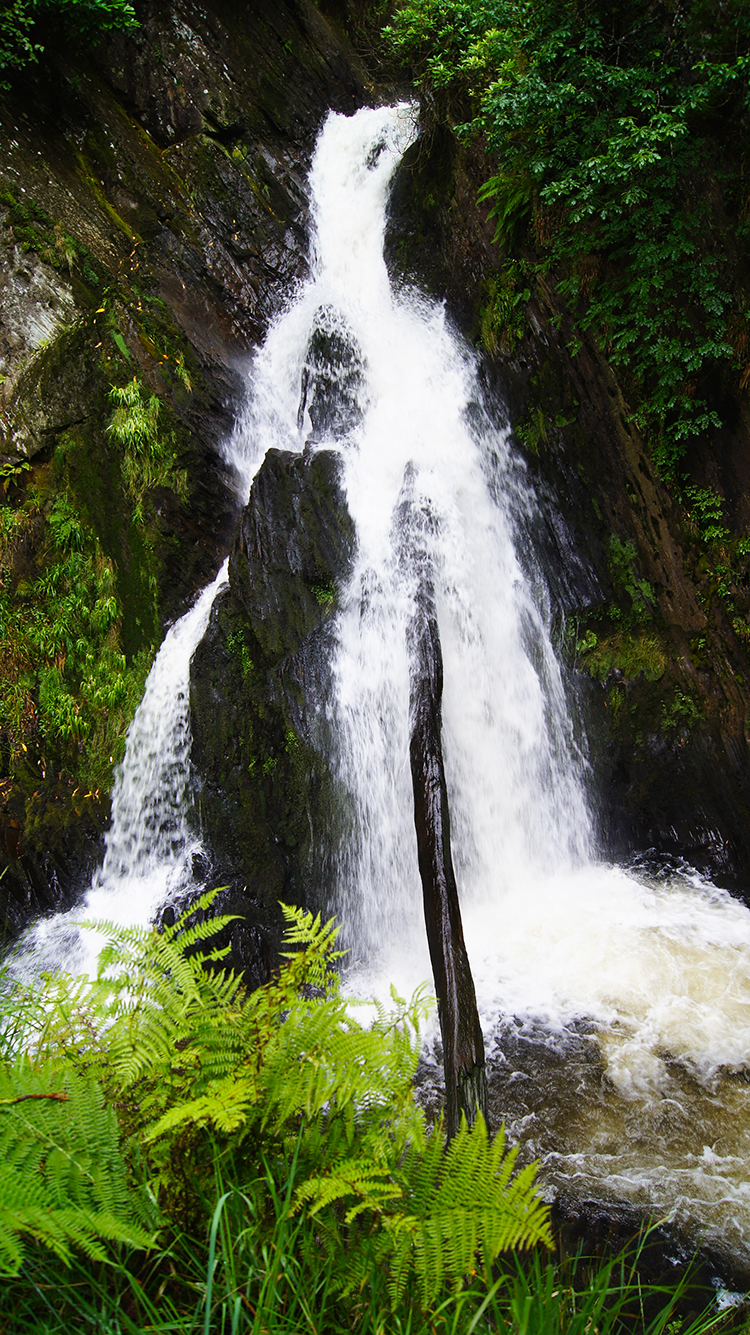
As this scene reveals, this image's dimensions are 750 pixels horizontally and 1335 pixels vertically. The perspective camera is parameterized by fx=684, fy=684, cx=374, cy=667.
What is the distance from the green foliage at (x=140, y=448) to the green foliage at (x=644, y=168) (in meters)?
4.45

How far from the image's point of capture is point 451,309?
8273 millimetres

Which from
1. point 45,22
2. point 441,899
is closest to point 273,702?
point 441,899

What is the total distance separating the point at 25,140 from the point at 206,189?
2.39m

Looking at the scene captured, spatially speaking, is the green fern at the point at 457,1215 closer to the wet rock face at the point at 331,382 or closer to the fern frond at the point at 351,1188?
the fern frond at the point at 351,1188

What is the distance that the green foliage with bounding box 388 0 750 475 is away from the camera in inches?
208

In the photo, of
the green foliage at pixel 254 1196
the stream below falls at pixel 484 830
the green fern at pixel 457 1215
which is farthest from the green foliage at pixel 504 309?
the green fern at pixel 457 1215

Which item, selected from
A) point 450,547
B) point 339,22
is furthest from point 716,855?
point 339,22

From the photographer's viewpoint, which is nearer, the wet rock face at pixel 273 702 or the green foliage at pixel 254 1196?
the green foliage at pixel 254 1196

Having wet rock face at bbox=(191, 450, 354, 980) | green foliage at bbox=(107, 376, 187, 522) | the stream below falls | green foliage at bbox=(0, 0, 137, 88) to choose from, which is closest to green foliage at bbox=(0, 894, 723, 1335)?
the stream below falls

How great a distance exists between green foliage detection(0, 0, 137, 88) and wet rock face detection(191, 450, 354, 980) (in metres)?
6.17

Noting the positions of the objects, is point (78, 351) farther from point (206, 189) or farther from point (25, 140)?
point (206, 189)

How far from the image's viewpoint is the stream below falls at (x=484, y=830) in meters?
4.17

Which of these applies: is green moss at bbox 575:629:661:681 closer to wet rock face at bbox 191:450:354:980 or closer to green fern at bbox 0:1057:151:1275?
wet rock face at bbox 191:450:354:980

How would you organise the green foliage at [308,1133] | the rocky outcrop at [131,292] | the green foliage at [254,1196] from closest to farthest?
the green foliage at [254,1196] → the green foliage at [308,1133] → the rocky outcrop at [131,292]
